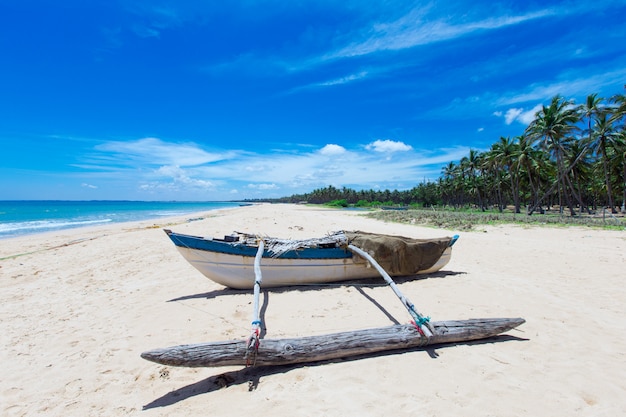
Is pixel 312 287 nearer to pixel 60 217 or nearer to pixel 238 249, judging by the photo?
pixel 238 249

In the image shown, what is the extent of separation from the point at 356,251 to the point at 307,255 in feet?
3.62

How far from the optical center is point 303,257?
20.0 feet

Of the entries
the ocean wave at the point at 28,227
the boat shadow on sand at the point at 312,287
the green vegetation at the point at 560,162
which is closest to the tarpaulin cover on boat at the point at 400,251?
the boat shadow on sand at the point at 312,287

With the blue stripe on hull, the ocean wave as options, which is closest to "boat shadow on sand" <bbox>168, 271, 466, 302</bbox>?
the blue stripe on hull

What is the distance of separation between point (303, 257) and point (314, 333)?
2.09 metres

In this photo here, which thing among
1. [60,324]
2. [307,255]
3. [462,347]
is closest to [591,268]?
[462,347]

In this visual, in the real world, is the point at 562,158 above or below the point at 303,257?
above

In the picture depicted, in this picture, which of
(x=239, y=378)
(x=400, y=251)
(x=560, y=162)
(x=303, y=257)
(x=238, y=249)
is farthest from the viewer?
(x=560, y=162)

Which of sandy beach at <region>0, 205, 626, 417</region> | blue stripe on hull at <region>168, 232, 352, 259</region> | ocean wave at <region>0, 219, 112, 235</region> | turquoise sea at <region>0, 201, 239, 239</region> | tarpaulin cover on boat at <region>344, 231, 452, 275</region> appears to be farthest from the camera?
turquoise sea at <region>0, 201, 239, 239</region>

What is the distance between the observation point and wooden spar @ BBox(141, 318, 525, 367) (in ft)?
9.79

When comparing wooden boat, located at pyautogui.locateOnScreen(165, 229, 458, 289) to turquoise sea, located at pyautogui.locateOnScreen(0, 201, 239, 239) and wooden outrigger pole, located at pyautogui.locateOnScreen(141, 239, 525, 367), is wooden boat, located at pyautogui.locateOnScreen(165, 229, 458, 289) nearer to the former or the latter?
wooden outrigger pole, located at pyautogui.locateOnScreen(141, 239, 525, 367)

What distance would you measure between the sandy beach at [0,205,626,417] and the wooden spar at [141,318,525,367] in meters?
0.16

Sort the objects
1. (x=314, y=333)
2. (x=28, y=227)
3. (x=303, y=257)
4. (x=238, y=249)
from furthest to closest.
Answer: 1. (x=28, y=227)
2. (x=303, y=257)
3. (x=238, y=249)
4. (x=314, y=333)

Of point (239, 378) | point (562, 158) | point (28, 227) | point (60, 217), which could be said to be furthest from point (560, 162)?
point (60, 217)
